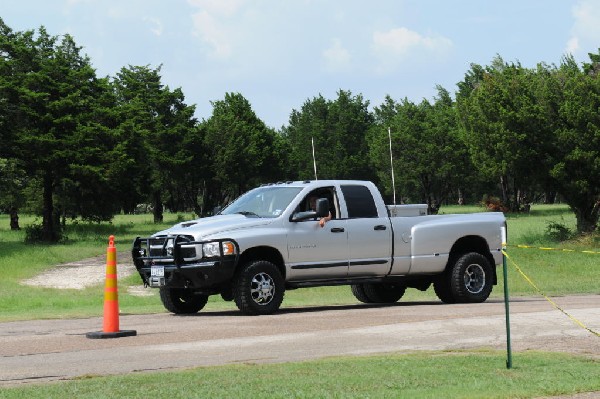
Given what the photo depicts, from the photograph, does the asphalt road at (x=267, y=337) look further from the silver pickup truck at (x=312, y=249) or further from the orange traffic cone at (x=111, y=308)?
the silver pickup truck at (x=312, y=249)

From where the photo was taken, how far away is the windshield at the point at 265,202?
18.1 metres

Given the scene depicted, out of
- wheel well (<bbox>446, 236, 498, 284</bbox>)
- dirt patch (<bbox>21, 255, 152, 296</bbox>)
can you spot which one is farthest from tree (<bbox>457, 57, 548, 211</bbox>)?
wheel well (<bbox>446, 236, 498, 284</bbox>)

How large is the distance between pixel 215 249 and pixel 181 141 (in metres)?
86.2

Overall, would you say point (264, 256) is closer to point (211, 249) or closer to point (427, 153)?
point (211, 249)

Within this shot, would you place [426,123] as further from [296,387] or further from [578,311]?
[296,387]

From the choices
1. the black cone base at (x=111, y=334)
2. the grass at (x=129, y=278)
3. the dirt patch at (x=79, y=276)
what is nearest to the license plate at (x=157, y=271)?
the grass at (x=129, y=278)

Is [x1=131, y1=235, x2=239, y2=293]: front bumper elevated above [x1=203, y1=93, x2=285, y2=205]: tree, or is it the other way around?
[x1=203, y1=93, x2=285, y2=205]: tree

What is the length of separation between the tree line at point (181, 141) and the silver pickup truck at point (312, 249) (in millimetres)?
35488

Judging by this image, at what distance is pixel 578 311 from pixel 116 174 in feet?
159

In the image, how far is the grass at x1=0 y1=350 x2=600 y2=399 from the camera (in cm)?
934

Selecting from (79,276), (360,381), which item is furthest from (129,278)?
(360,381)

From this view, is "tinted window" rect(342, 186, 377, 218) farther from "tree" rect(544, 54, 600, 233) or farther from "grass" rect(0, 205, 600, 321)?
"tree" rect(544, 54, 600, 233)

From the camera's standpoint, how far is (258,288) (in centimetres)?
1733

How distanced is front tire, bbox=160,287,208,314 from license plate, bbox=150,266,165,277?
867mm
